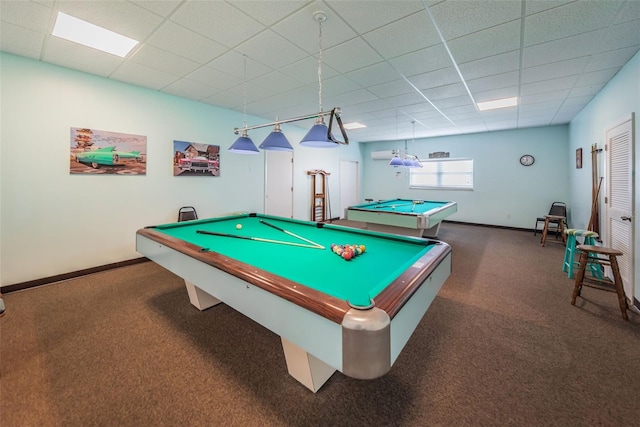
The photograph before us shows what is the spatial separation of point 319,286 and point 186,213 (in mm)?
3757

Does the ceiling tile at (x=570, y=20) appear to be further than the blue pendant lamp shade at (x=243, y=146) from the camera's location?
No

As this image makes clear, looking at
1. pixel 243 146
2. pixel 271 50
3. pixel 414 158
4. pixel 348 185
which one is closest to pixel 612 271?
pixel 414 158

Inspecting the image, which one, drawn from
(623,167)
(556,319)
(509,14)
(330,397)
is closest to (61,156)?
(330,397)

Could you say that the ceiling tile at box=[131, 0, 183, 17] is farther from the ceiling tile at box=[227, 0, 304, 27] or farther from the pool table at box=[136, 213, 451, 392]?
the pool table at box=[136, 213, 451, 392]

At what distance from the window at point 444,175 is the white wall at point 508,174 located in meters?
0.17

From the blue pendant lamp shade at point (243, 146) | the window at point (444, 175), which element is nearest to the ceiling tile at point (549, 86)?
the window at point (444, 175)

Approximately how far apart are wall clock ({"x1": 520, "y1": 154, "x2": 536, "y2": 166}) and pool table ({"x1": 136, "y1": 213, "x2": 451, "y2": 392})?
625 cm

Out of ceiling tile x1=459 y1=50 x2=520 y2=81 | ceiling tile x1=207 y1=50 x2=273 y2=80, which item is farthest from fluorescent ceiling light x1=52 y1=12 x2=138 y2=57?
ceiling tile x1=459 y1=50 x2=520 y2=81

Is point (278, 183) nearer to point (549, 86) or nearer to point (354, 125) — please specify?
point (354, 125)

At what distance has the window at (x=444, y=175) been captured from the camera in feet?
24.0

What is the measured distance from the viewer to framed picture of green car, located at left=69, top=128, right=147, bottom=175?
324 cm

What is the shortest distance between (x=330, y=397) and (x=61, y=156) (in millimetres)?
4012

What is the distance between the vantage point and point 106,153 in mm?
3467

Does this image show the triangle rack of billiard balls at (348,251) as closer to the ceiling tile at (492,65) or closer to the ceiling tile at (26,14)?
the ceiling tile at (492,65)
